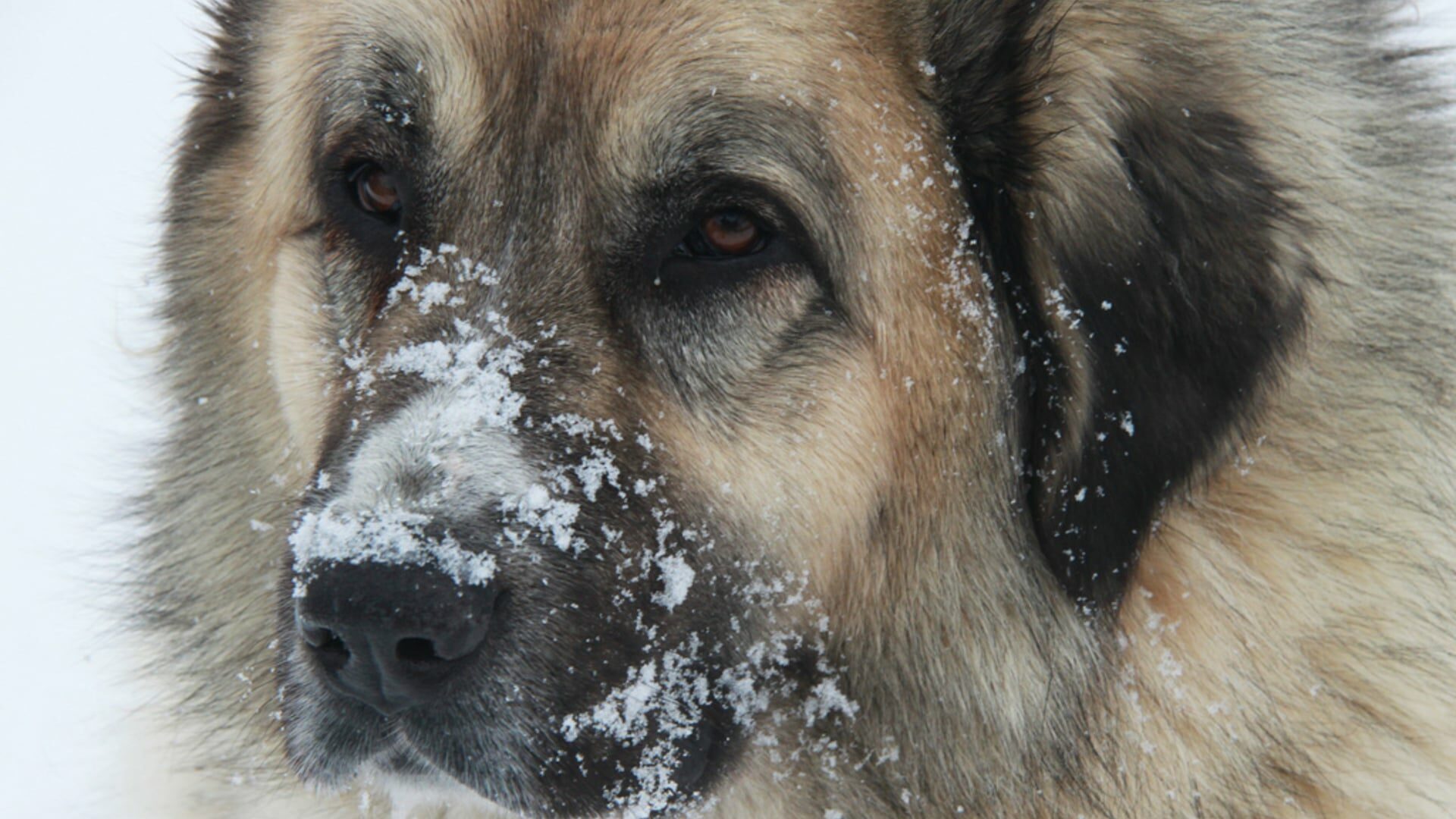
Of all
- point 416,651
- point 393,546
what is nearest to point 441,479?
point 393,546

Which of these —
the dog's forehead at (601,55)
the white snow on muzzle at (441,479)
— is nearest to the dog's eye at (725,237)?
the dog's forehead at (601,55)

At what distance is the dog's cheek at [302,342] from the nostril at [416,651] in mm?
675

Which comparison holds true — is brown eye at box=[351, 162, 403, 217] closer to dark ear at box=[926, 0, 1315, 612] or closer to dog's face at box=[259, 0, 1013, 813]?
dog's face at box=[259, 0, 1013, 813]

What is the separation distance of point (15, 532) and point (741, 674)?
10.5 ft

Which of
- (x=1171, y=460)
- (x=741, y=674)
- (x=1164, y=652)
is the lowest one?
(x=1164, y=652)

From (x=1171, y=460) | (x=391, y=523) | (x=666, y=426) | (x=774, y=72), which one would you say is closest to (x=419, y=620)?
(x=391, y=523)

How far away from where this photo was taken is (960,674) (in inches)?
96.4

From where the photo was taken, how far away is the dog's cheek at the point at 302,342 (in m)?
2.58

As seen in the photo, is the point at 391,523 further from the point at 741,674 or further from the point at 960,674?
the point at 960,674

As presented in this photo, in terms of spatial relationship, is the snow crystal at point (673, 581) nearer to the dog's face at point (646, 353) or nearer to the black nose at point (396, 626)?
the dog's face at point (646, 353)

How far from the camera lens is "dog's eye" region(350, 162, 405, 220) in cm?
241

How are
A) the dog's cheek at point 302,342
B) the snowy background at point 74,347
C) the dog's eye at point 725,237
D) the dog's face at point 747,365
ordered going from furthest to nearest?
the snowy background at point 74,347
the dog's cheek at point 302,342
the dog's eye at point 725,237
the dog's face at point 747,365

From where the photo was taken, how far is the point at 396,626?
192 centimetres

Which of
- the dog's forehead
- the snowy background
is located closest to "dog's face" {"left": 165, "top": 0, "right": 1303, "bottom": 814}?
the dog's forehead
